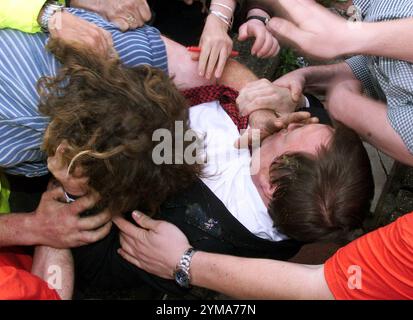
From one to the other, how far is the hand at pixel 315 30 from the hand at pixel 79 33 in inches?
26.7

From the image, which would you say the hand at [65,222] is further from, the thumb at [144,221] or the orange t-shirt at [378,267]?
the orange t-shirt at [378,267]

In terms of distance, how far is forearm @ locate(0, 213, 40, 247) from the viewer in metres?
2.06

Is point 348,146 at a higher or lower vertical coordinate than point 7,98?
higher

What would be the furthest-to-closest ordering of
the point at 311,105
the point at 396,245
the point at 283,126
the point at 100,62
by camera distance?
the point at 311,105
the point at 283,126
the point at 100,62
the point at 396,245

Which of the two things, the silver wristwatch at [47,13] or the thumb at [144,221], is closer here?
the silver wristwatch at [47,13]

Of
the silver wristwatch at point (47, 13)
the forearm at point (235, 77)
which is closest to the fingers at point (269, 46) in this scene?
the forearm at point (235, 77)

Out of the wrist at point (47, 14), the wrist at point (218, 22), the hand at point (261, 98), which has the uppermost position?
the wrist at point (47, 14)

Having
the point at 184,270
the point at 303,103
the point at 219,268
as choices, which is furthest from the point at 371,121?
the point at 184,270

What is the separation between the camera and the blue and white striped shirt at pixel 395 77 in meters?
1.83

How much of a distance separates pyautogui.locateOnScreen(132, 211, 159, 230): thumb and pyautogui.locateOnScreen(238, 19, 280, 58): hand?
987 millimetres

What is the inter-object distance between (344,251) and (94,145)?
931 millimetres

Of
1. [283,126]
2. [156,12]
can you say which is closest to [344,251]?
[283,126]

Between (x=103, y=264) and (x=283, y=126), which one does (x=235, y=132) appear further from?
→ (x=103, y=264)

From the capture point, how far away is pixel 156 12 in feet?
9.29
